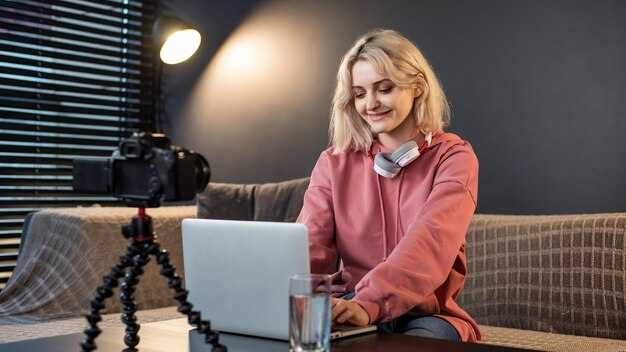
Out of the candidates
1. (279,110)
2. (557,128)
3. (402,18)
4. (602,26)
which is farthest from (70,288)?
(602,26)

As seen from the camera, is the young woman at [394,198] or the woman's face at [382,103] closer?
the young woman at [394,198]

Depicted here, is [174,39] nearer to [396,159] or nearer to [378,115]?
[378,115]

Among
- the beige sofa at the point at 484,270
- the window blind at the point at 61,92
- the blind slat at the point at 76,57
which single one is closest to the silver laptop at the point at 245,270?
the beige sofa at the point at 484,270

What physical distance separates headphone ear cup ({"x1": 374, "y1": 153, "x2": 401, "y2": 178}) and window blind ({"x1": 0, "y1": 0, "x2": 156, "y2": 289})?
7.89 feet

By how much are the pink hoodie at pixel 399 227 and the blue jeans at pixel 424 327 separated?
0.02 m

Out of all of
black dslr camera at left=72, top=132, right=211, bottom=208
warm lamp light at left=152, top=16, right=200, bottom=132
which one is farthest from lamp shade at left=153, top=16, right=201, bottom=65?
black dslr camera at left=72, top=132, right=211, bottom=208

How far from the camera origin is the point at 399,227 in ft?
6.54

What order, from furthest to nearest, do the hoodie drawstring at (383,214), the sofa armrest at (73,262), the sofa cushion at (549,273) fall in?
the sofa armrest at (73,262)
the sofa cushion at (549,273)
the hoodie drawstring at (383,214)

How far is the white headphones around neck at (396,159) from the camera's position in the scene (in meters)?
1.98

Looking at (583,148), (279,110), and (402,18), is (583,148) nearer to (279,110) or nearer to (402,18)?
(402,18)

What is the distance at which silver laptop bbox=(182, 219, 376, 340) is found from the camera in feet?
4.51

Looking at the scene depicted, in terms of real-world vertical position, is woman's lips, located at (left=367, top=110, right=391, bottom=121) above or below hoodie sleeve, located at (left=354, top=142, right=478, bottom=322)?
above

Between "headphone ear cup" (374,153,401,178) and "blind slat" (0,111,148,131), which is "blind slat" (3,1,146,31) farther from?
"headphone ear cup" (374,153,401,178)

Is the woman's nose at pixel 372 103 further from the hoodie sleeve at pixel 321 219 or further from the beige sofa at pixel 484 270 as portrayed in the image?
the beige sofa at pixel 484 270
